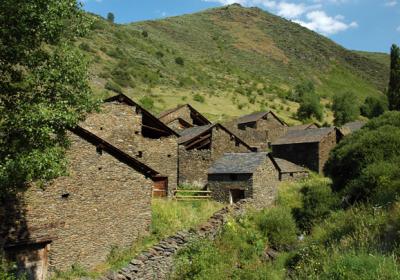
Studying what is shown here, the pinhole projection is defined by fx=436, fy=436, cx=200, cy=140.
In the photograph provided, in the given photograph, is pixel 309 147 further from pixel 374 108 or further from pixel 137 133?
pixel 374 108

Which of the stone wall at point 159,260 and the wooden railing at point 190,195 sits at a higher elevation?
the wooden railing at point 190,195

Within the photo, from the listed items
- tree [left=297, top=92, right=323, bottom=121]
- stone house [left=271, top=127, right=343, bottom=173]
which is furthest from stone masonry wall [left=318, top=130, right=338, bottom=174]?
tree [left=297, top=92, right=323, bottom=121]

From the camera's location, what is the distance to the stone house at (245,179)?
2814 cm

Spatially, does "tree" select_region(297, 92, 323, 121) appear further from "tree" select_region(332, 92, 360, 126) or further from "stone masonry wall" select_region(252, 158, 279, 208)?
"stone masonry wall" select_region(252, 158, 279, 208)

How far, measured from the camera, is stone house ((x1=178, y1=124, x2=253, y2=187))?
31.6m

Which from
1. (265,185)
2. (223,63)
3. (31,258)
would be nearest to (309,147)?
(265,185)

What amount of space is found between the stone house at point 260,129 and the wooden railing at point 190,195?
58.9ft

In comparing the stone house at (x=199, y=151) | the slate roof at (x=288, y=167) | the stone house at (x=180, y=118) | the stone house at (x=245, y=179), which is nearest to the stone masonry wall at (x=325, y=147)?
the slate roof at (x=288, y=167)

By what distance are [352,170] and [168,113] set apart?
22.4 m

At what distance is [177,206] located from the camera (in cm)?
2494

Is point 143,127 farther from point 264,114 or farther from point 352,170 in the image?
point 264,114

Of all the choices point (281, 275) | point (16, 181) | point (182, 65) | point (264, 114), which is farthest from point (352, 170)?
point (182, 65)

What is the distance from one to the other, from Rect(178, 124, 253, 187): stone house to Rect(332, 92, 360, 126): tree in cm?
4258

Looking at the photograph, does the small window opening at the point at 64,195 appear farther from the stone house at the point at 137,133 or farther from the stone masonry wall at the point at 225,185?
the stone masonry wall at the point at 225,185
